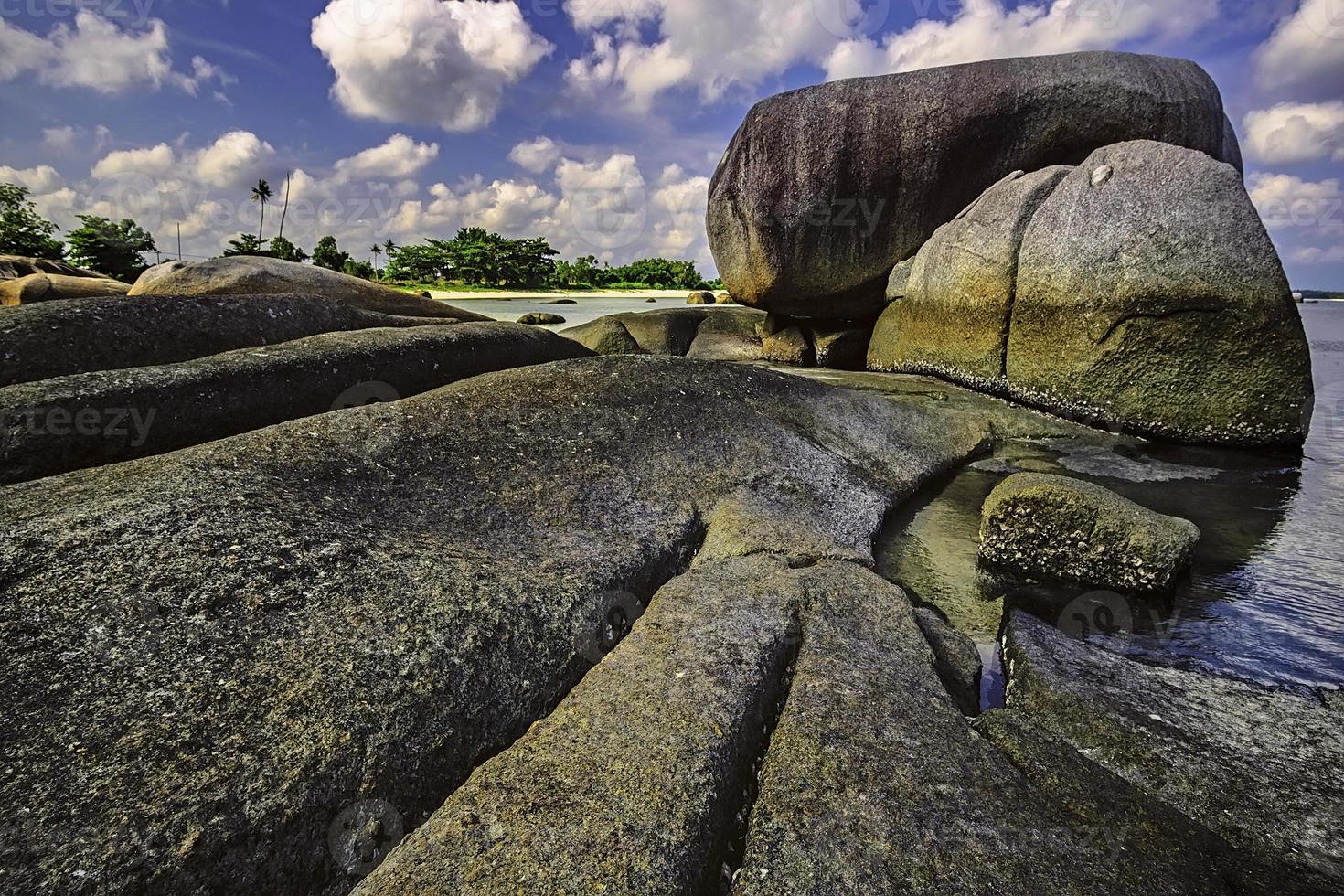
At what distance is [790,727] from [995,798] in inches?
22.3

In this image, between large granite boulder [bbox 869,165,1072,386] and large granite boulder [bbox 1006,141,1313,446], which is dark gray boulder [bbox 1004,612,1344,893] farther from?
large granite boulder [bbox 869,165,1072,386]

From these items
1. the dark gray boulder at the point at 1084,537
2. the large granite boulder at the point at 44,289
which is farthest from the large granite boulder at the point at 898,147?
the large granite boulder at the point at 44,289

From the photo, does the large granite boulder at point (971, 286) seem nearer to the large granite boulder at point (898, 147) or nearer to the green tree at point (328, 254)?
the large granite boulder at point (898, 147)

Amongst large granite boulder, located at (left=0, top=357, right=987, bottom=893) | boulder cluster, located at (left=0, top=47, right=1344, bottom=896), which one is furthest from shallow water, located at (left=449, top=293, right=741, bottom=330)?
large granite boulder, located at (left=0, top=357, right=987, bottom=893)

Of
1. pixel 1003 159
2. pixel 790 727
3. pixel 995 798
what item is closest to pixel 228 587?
pixel 790 727

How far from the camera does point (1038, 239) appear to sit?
7.21 meters

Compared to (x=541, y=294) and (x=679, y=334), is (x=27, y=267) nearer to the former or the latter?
(x=679, y=334)

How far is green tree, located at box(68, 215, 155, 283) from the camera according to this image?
4022 cm

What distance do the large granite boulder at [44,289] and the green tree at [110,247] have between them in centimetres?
3294

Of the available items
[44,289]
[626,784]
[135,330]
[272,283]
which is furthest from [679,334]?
[626,784]

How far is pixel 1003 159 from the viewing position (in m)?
9.63

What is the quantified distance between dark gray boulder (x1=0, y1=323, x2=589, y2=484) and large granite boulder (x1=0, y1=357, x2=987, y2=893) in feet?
2.13

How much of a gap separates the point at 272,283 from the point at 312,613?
24.8ft

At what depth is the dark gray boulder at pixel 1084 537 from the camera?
3541mm
